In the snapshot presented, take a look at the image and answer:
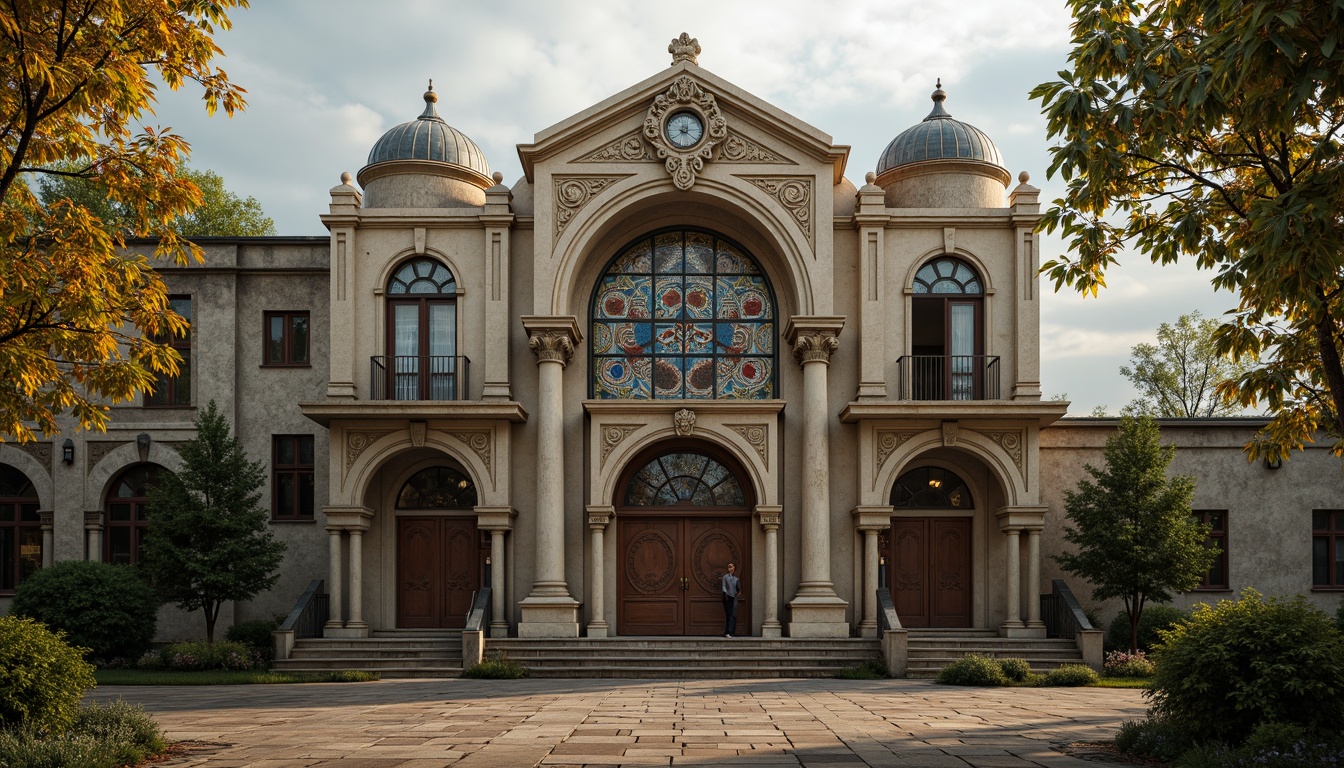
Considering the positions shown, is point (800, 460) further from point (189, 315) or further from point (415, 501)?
point (189, 315)

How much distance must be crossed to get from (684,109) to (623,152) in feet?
5.12

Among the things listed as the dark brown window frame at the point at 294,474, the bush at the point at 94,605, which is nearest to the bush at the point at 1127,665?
the dark brown window frame at the point at 294,474

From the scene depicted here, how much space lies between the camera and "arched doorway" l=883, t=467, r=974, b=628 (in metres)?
23.8

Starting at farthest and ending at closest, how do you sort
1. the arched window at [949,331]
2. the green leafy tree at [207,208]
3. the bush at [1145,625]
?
1. the green leafy tree at [207,208]
2. the arched window at [949,331]
3. the bush at [1145,625]

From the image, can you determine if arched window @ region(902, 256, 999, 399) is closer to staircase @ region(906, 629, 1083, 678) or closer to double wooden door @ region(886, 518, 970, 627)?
double wooden door @ region(886, 518, 970, 627)

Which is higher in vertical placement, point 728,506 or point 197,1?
point 197,1

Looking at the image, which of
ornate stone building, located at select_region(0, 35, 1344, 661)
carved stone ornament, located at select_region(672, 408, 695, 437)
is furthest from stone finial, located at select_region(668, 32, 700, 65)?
carved stone ornament, located at select_region(672, 408, 695, 437)

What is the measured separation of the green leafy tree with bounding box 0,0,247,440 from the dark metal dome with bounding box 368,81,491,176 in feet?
44.2

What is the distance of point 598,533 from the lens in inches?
911

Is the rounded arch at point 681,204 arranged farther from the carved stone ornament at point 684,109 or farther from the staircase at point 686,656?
the staircase at point 686,656

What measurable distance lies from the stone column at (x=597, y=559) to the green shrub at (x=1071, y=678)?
855 cm

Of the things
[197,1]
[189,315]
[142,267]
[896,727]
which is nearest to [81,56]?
[197,1]

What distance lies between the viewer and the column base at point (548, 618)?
2208 cm

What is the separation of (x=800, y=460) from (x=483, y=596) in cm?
712
